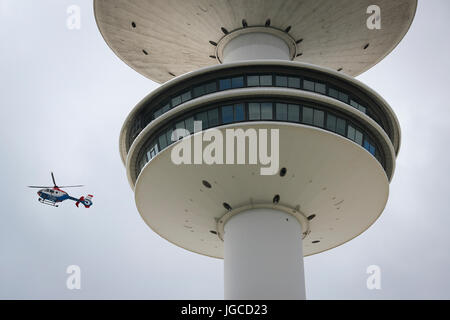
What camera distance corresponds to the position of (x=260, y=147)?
31562mm

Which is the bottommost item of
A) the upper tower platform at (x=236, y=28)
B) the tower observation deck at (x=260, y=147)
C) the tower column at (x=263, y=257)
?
the tower column at (x=263, y=257)

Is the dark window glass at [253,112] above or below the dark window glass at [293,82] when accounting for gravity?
below

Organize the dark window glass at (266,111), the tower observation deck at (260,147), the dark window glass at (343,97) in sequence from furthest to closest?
the dark window glass at (343,97) → the tower observation deck at (260,147) → the dark window glass at (266,111)

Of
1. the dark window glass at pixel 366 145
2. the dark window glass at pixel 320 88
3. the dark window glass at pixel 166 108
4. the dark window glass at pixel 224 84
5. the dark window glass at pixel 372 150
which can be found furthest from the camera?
the dark window glass at pixel 166 108

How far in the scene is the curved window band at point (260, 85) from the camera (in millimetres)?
33625

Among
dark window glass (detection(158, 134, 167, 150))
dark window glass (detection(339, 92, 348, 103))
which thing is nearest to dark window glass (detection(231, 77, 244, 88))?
dark window glass (detection(158, 134, 167, 150))

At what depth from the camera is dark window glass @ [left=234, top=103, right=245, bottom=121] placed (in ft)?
107

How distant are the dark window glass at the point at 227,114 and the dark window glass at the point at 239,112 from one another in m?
0.26

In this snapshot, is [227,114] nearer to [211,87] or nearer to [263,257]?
[211,87]

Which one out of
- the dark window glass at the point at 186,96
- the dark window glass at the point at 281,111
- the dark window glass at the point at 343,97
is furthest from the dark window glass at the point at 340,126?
the dark window glass at the point at 186,96

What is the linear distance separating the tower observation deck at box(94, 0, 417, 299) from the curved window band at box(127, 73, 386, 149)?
6 cm

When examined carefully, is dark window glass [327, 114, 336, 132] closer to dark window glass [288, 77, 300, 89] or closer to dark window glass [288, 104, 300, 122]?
dark window glass [288, 104, 300, 122]

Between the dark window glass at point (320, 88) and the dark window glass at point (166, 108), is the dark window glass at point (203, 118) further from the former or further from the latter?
the dark window glass at point (320, 88)
